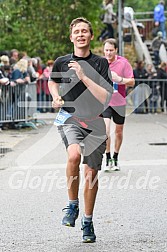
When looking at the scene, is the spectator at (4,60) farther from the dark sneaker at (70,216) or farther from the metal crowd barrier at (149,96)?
the dark sneaker at (70,216)

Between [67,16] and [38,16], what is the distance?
1.26m

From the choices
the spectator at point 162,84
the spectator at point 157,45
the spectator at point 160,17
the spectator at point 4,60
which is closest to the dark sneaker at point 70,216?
the spectator at point 4,60

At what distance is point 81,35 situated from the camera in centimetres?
717

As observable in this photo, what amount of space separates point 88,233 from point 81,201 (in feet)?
7.15

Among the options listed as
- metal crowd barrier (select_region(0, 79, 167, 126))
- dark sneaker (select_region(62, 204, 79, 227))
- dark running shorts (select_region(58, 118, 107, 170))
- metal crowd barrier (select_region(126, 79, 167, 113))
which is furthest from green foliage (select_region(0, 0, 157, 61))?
dark sneaker (select_region(62, 204, 79, 227))

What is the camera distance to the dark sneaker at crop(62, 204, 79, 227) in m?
7.26

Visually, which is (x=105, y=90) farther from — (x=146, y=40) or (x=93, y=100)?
(x=146, y=40)

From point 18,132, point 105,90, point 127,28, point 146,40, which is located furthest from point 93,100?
point 146,40

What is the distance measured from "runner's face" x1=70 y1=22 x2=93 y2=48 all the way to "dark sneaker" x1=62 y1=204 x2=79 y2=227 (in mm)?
1481

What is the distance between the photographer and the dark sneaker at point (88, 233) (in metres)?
7.15

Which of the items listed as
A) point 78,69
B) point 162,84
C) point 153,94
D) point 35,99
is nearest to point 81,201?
point 78,69

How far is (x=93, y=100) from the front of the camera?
23.9 feet

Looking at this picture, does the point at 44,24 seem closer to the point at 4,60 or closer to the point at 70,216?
the point at 4,60

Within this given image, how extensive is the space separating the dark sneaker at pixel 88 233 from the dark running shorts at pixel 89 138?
52 centimetres
